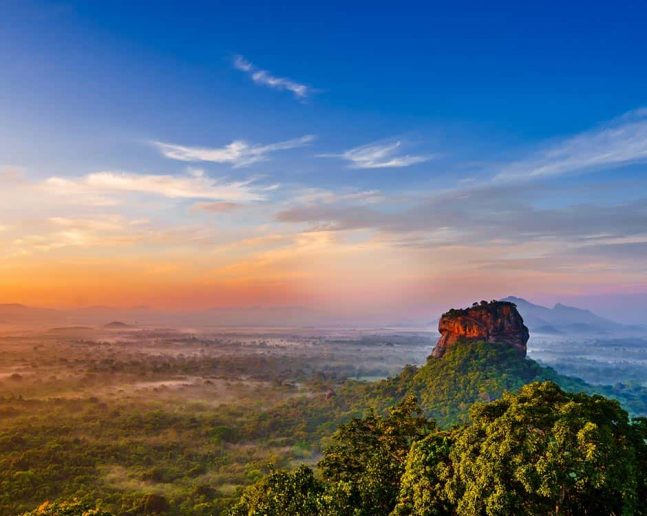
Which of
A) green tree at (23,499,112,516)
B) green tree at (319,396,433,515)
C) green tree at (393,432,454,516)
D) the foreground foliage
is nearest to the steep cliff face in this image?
green tree at (319,396,433,515)

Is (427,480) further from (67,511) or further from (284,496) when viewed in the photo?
(67,511)

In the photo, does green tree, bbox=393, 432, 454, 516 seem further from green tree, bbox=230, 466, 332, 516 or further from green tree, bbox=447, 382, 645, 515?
green tree, bbox=230, 466, 332, 516

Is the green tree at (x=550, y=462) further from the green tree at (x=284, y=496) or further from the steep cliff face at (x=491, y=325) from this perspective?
the steep cliff face at (x=491, y=325)

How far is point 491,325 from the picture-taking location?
11000 cm

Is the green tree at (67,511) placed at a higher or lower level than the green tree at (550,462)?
lower

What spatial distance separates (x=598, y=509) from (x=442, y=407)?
82.1m

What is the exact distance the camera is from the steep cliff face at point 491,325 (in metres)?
110

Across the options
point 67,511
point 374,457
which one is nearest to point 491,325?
point 374,457

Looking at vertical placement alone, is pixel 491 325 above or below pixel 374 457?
above

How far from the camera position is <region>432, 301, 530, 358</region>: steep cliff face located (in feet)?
360

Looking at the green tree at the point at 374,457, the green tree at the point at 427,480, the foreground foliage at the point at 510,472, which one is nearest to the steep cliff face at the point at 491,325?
the green tree at the point at 374,457

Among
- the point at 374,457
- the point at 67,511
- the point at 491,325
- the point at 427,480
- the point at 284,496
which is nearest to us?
the point at 427,480

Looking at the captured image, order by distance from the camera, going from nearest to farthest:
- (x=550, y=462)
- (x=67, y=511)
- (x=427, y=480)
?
1. (x=550, y=462)
2. (x=427, y=480)
3. (x=67, y=511)

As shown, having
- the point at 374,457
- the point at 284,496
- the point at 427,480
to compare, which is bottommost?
the point at 284,496
